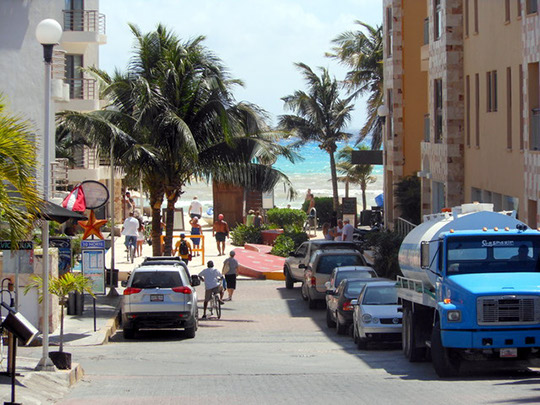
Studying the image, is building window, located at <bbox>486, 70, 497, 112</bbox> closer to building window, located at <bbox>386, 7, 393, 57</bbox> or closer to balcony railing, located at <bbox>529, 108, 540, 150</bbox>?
balcony railing, located at <bbox>529, 108, 540, 150</bbox>

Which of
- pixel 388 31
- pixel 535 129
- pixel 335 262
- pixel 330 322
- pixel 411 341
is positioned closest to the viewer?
pixel 411 341

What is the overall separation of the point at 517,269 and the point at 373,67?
42570 mm

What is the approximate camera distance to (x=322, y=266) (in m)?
27.4

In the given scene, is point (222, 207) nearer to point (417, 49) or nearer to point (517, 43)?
point (417, 49)

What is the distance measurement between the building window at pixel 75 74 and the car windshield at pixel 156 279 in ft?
82.9

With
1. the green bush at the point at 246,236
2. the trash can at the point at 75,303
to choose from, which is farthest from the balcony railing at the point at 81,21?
the trash can at the point at 75,303

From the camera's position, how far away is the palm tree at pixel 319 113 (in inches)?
2493

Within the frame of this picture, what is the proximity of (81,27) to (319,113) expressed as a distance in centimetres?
2150

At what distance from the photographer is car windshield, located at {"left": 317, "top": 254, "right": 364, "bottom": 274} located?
27375 mm

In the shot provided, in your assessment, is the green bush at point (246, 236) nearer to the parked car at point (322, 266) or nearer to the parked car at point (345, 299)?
the parked car at point (322, 266)

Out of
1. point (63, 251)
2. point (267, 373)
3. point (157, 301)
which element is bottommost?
point (267, 373)

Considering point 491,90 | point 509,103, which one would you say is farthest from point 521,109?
point 491,90

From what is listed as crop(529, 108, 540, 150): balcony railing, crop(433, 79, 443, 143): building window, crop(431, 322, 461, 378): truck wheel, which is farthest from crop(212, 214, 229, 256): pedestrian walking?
crop(431, 322, 461, 378): truck wheel

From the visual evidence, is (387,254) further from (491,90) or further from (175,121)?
(175,121)
